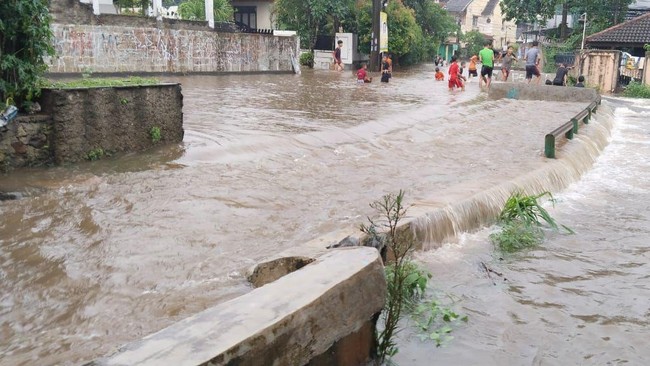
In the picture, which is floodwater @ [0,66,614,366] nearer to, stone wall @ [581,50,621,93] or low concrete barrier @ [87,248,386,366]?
low concrete barrier @ [87,248,386,366]

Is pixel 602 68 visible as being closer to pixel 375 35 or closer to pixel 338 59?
pixel 375 35

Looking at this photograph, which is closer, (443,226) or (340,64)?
(443,226)

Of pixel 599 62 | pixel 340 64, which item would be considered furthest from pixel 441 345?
pixel 340 64

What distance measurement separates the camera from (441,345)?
14.2 feet

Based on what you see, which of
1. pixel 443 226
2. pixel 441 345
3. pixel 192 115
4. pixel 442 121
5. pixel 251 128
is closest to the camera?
pixel 441 345

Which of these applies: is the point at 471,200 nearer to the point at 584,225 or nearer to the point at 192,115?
the point at 584,225

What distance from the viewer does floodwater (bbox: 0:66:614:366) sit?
4289 mm

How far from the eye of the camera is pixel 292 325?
3211 millimetres

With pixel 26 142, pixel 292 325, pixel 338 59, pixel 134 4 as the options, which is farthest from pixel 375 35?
pixel 292 325

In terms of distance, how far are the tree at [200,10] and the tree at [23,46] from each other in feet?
69.5

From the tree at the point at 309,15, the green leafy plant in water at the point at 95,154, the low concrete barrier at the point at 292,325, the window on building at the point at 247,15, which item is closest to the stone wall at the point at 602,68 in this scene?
the tree at the point at 309,15

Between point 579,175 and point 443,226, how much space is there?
5.02 metres

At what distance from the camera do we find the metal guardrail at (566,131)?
10.2 meters

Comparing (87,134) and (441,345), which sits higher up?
Answer: (87,134)
